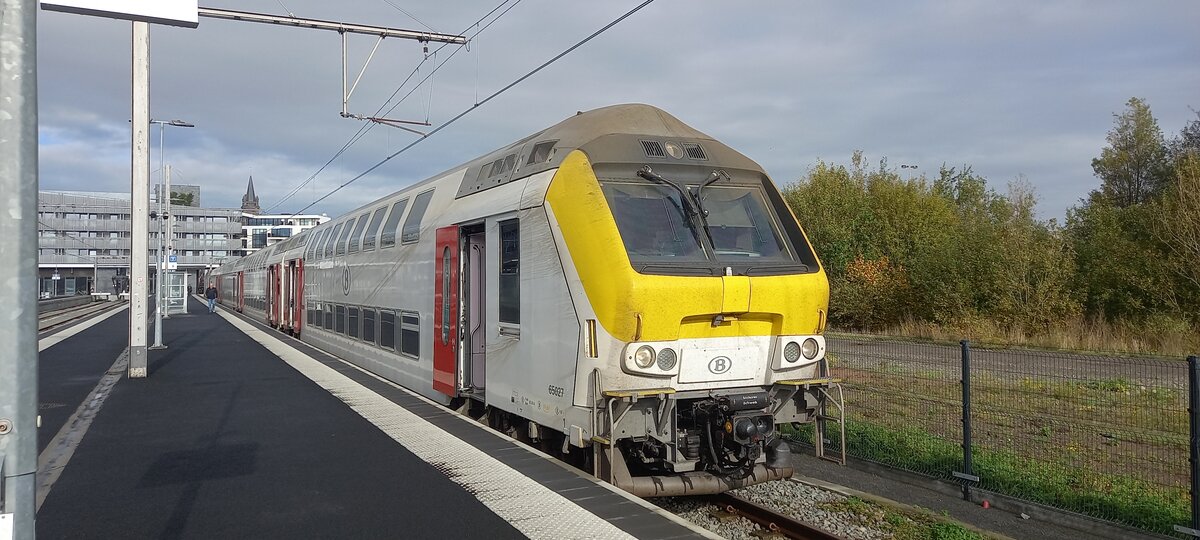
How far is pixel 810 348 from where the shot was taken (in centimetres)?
727

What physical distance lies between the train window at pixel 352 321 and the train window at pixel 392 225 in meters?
2.52

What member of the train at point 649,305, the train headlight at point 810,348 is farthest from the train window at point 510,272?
the train headlight at point 810,348

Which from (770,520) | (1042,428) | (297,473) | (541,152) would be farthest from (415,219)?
(1042,428)

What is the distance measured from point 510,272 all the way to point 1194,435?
20.9ft

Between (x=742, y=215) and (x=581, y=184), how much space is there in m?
1.68

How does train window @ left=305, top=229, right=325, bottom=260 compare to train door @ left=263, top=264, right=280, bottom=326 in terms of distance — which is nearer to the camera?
train window @ left=305, top=229, right=325, bottom=260

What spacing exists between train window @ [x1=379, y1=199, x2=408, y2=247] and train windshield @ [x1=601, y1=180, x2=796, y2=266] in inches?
262

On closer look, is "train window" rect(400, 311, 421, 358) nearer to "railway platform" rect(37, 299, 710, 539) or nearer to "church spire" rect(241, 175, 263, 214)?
"railway platform" rect(37, 299, 710, 539)

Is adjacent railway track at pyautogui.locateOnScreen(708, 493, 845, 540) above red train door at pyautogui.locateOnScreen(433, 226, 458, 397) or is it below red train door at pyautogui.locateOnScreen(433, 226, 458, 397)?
below

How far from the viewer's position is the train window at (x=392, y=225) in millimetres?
12844

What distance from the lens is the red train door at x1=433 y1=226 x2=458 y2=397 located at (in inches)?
377

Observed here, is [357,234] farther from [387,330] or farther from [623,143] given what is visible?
[623,143]

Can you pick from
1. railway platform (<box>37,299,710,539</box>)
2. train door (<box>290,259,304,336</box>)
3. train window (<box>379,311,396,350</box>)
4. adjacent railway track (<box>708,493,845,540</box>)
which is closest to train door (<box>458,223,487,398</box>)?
railway platform (<box>37,299,710,539</box>)

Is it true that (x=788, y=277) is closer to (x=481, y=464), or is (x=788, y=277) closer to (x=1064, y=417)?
(x=481, y=464)
